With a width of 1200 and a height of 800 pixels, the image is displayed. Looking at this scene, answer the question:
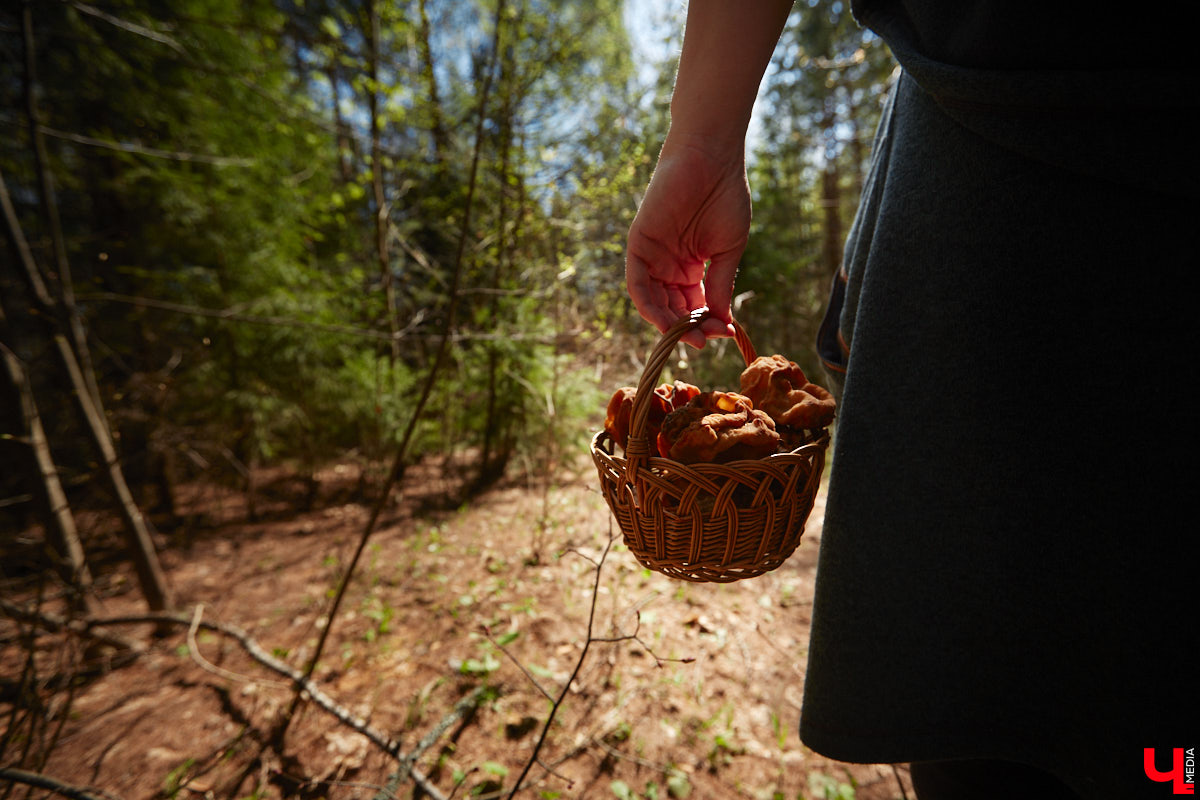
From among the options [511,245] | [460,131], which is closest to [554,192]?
[511,245]

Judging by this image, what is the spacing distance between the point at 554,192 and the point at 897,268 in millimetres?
3655

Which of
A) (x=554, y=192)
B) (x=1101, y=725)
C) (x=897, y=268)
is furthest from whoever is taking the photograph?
(x=554, y=192)

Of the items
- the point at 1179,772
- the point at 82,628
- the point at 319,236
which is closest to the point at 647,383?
the point at 1179,772

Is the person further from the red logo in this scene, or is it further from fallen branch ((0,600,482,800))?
fallen branch ((0,600,482,800))

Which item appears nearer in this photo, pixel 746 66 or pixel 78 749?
pixel 746 66

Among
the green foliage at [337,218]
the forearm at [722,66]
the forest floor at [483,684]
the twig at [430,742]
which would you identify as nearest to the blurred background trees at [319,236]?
the green foliage at [337,218]

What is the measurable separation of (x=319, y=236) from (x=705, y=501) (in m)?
5.29

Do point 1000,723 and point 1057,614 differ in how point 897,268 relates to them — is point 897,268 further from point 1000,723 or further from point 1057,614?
point 1000,723

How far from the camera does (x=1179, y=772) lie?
1.87 ft

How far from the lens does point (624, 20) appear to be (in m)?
→ 6.06

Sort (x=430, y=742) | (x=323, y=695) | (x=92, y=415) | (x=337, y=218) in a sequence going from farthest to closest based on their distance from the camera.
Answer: (x=337, y=218) < (x=92, y=415) < (x=323, y=695) < (x=430, y=742)

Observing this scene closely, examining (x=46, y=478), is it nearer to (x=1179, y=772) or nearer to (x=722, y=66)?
(x=722, y=66)

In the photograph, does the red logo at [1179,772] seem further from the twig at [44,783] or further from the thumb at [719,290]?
the twig at [44,783]

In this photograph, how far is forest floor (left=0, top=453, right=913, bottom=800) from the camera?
1917 mm
